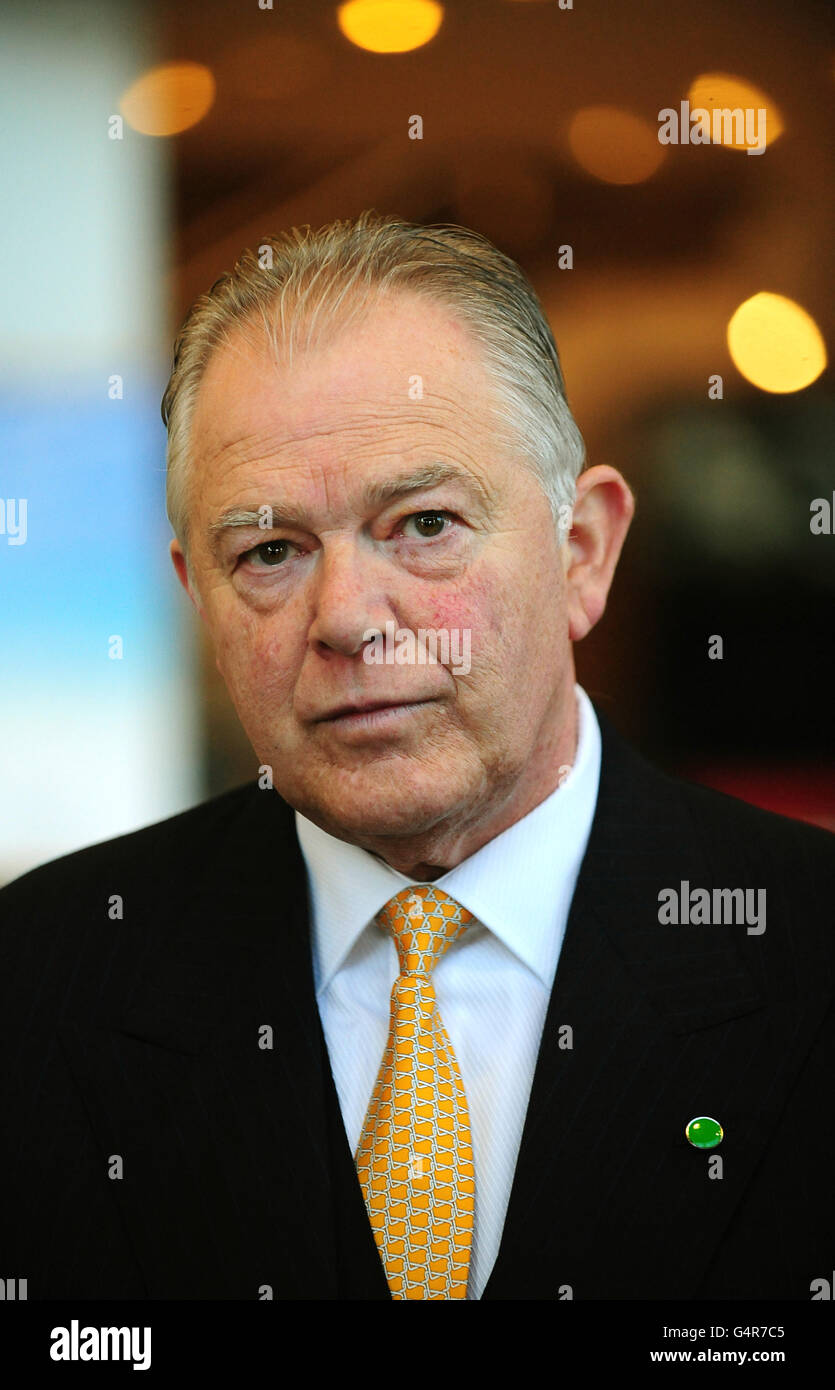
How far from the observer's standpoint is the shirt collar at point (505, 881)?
154cm

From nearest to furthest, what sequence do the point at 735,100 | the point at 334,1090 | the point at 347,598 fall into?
1. the point at 347,598
2. the point at 334,1090
3. the point at 735,100

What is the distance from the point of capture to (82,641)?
203cm

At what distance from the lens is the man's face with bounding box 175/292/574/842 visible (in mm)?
1438

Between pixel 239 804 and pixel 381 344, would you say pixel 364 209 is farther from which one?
pixel 239 804

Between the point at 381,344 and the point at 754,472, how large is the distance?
730 millimetres

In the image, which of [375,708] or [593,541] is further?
[593,541]

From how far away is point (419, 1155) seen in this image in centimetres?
143

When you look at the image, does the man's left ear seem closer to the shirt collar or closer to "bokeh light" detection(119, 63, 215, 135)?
the shirt collar

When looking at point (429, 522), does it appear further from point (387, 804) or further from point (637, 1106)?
point (637, 1106)

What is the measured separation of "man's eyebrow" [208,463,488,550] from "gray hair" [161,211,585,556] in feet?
0.28

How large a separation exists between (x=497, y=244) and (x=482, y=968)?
112cm

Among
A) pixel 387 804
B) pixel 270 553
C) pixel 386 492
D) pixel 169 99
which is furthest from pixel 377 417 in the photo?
pixel 169 99

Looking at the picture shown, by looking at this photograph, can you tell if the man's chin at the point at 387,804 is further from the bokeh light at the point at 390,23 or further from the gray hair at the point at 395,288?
the bokeh light at the point at 390,23
